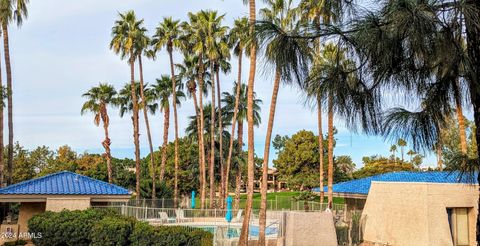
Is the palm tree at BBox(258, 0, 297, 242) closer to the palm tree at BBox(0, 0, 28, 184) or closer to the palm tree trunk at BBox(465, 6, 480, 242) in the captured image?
the palm tree trunk at BBox(465, 6, 480, 242)

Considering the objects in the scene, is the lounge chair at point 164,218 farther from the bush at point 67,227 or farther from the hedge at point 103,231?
the bush at point 67,227

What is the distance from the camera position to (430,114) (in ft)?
17.5

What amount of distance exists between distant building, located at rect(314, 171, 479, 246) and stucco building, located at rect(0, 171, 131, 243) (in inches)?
467

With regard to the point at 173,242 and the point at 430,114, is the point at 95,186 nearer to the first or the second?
the point at 173,242

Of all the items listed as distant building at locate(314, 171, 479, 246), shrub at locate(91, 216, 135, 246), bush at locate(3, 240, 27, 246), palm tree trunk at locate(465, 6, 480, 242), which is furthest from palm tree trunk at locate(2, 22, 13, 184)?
palm tree trunk at locate(465, 6, 480, 242)

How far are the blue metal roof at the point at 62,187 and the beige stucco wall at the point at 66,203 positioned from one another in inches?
10.7

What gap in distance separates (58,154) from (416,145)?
5916 cm

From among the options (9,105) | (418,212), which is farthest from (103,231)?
(9,105)

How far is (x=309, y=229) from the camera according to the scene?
56.3 ft

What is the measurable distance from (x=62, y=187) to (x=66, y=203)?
3.62 feet

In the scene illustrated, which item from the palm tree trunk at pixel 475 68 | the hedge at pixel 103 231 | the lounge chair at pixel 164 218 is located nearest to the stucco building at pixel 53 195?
the hedge at pixel 103 231

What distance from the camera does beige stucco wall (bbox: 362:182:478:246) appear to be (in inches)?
675

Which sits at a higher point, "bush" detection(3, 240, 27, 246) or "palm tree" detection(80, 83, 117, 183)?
"palm tree" detection(80, 83, 117, 183)

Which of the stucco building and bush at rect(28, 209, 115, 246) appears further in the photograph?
the stucco building
